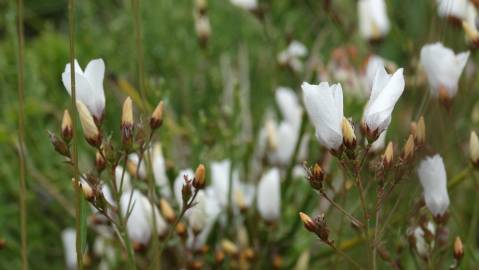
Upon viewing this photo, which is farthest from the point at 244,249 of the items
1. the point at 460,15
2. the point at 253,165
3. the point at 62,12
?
the point at 62,12

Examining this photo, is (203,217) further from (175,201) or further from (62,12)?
(62,12)

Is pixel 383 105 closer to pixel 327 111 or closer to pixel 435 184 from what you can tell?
pixel 327 111

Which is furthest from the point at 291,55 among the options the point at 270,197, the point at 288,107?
the point at 270,197

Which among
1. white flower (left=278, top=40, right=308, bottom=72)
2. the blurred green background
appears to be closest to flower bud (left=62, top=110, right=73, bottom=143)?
the blurred green background

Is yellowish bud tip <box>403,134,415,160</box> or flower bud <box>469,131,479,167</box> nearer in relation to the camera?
yellowish bud tip <box>403,134,415,160</box>

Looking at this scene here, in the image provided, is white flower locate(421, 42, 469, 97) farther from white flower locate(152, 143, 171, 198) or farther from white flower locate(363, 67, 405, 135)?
white flower locate(152, 143, 171, 198)
